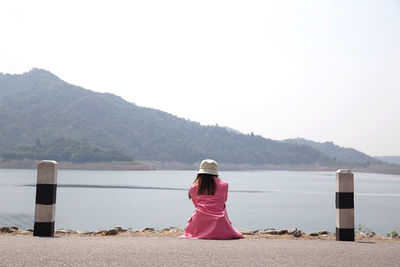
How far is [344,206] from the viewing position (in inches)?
231

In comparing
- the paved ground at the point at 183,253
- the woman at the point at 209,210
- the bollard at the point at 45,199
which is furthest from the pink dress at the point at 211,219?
the bollard at the point at 45,199

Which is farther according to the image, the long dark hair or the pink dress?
the long dark hair

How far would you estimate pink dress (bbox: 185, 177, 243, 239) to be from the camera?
5.65 metres

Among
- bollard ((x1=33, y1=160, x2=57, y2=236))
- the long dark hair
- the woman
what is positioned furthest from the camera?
the long dark hair

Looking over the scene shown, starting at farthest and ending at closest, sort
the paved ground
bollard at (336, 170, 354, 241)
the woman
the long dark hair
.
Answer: the long dark hair
bollard at (336, 170, 354, 241)
the woman
the paved ground

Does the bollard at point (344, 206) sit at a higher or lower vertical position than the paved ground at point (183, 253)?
higher

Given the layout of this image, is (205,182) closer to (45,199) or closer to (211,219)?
(211,219)

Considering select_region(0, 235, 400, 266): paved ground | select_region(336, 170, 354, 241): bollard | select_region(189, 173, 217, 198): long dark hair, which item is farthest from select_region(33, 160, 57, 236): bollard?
select_region(336, 170, 354, 241): bollard

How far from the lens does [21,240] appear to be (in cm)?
487

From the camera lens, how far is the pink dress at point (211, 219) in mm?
5652

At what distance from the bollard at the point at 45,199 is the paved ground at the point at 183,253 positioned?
1.76ft

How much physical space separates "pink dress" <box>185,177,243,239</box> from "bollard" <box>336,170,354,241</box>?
128cm

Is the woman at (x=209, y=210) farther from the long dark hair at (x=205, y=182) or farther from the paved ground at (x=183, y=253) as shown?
the paved ground at (x=183, y=253)

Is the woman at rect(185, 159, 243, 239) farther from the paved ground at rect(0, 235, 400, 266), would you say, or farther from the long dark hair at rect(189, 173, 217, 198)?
the paved ground at rect(0, 235, 400, 266)
